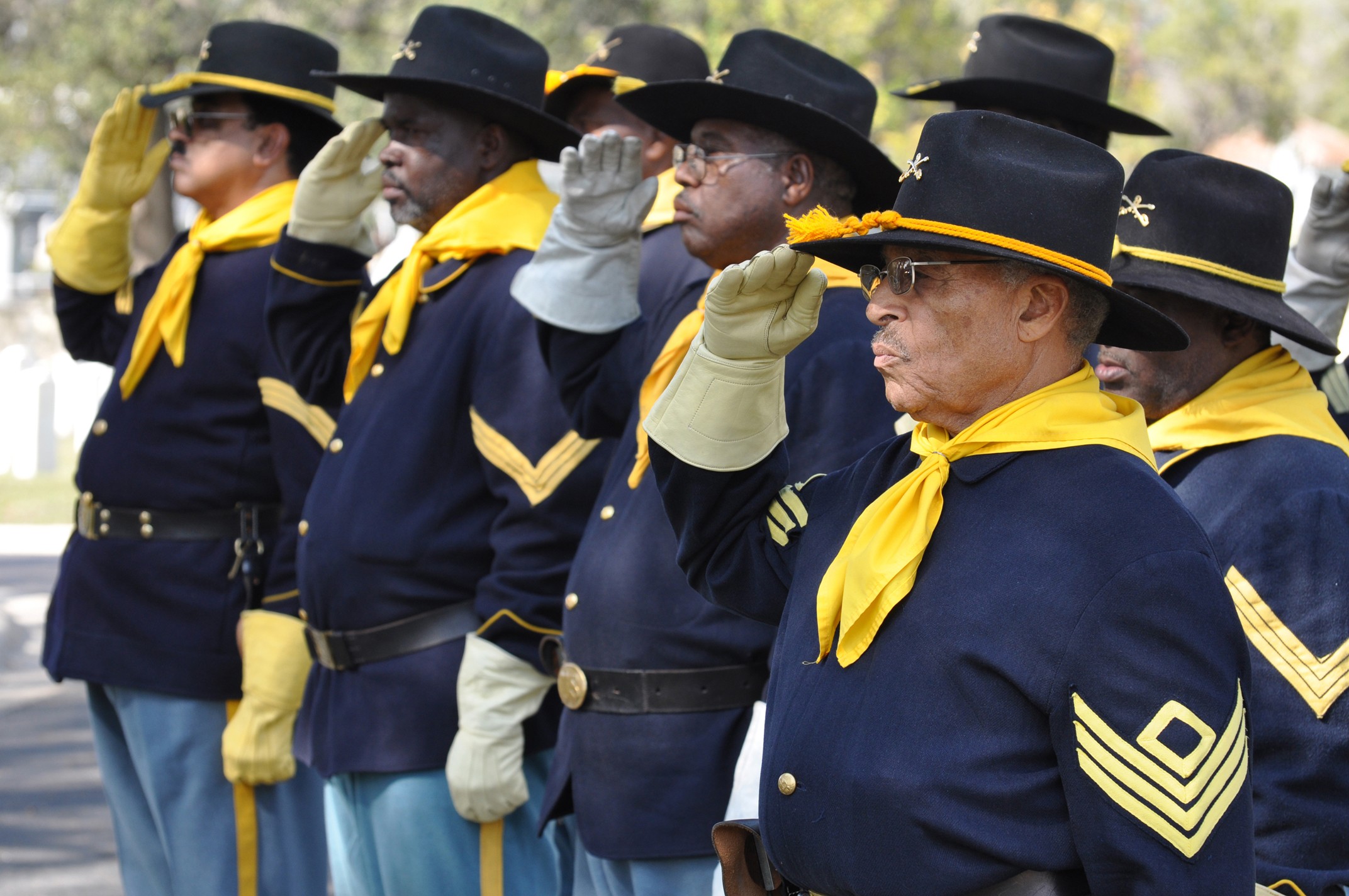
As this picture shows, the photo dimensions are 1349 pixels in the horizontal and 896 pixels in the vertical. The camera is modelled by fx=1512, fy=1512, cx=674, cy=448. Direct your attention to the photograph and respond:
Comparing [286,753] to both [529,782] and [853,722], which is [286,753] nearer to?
[529,782]

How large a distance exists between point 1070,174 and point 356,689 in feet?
7.37

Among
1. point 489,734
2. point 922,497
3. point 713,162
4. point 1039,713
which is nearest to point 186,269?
point 489,734

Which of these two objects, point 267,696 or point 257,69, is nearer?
point 267,696

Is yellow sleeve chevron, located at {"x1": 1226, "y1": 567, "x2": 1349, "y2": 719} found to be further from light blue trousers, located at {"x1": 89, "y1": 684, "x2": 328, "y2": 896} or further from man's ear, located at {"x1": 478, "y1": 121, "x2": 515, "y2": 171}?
light blue trousers, located at {"x1": 89, "y1": 684, "x2": 328, "y2": 896}

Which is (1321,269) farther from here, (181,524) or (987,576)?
(181,524)

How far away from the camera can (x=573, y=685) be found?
10.3 ft

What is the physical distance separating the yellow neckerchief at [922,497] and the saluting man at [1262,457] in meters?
0.72

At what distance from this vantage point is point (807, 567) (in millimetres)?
2258

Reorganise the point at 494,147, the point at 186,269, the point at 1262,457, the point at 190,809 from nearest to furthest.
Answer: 1. the point at 1262,457
2. the point at 494,147
3. the point at 190,809
4. the point at 186,269

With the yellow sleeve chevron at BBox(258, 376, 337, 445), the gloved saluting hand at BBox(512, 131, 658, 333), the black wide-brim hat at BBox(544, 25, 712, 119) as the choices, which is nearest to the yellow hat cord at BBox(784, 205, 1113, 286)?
the gloved saluting hand at BBox(512, 131, 658, 333)

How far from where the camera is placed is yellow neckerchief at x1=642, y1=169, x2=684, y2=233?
14.5 ft

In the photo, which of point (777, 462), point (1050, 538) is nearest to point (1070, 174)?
point (1050, 538)

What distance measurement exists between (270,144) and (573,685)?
2.23 metres

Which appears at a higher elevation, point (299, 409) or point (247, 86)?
point (247, 86)
